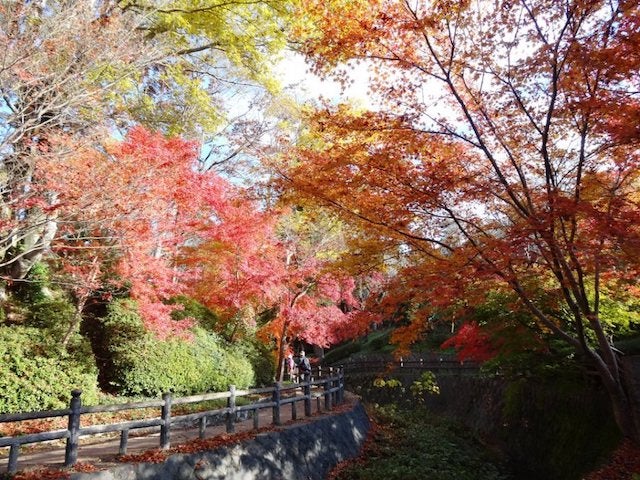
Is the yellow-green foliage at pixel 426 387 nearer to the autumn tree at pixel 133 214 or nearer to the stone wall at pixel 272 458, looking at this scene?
the stone wall at pixel 272 458

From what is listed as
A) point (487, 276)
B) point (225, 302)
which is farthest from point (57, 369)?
point (487, 276)

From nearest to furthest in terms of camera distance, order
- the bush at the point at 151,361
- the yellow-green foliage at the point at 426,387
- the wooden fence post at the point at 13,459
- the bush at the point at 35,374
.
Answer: the wooden fence post at the point at 13,459 → the bush at the point at 35,374 → the bush at the point at 151,361 → the yellow-green foliage at the point at 426,387

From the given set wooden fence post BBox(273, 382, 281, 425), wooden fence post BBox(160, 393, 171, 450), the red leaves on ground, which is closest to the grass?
wooden fence post BBox(273, 382, 281, 425)

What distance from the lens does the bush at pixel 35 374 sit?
884 cm

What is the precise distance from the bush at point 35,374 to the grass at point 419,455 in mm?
5865

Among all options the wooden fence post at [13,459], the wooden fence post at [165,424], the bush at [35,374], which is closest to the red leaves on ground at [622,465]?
the wooden fence post at [165,424]

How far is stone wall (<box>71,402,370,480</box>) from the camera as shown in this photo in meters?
6.25

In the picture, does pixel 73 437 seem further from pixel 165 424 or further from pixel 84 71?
pixel 84 71

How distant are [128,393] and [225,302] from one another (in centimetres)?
441

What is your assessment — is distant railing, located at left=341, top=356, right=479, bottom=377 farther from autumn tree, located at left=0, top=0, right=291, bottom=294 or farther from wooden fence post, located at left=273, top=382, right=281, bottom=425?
autumn tree, located at left=0, top=0, right=291, bottom=294

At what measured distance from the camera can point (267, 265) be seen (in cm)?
1486

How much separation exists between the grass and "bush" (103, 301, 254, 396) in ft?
16.3

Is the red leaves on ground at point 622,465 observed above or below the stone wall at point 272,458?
below

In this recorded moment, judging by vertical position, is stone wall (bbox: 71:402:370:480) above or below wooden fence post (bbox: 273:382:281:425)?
below
